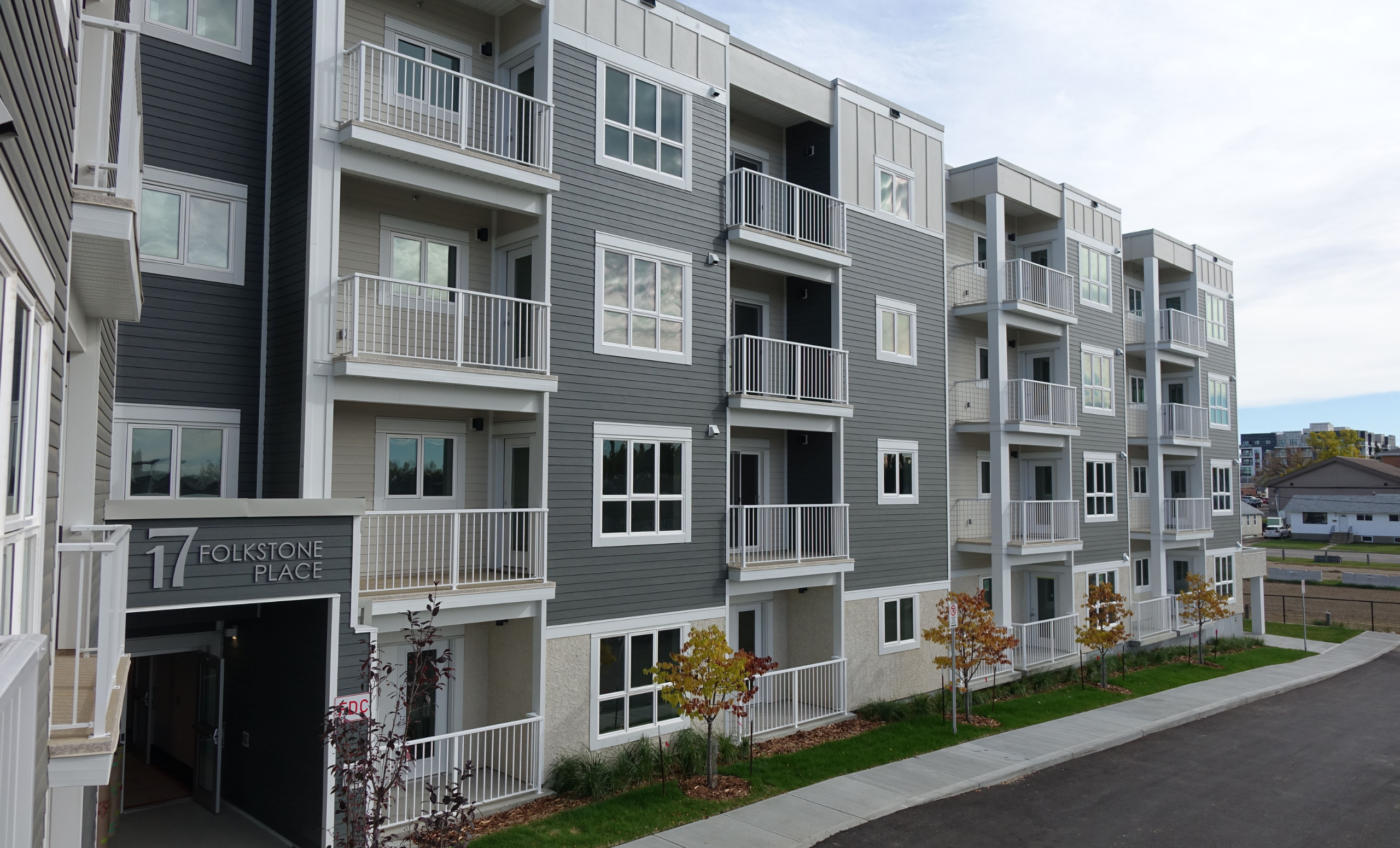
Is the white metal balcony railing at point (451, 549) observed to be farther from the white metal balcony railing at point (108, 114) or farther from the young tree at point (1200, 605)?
the young tree at point (1200, 605)

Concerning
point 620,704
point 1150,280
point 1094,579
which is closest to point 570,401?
point 620,704

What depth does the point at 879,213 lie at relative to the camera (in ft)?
69.5

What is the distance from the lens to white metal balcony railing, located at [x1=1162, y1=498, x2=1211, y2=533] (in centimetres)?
3044

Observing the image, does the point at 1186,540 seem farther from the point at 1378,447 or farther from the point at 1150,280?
the point at 1378,447

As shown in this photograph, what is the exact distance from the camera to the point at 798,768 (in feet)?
50.9

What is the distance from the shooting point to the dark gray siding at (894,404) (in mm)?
20109

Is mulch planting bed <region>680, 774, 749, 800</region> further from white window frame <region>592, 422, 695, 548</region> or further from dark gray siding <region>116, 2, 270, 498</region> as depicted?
dark gray siding <region>116, 2, 270, 498</region>

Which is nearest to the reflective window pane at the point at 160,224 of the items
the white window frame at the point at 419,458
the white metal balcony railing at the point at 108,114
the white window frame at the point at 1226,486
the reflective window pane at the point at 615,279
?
the white window frame at the point at 419,458

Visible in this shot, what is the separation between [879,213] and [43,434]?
18509 mm

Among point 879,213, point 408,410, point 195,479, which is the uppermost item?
point 879,213

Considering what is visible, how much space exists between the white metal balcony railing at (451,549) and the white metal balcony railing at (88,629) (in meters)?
4.29

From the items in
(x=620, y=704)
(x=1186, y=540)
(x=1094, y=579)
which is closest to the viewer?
(x=620, y=704)

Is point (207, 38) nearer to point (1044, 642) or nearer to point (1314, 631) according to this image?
point (1044, 642)

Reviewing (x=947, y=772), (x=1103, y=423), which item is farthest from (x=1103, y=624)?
(x=947, y=772)
